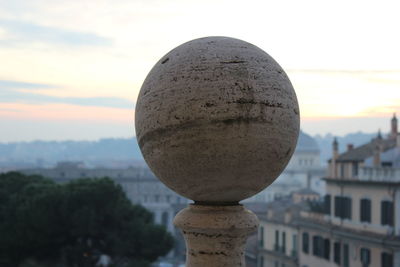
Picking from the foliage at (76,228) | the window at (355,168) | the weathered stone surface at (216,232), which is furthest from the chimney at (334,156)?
the weathered stone surface at (216,232)

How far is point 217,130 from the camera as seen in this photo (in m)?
7.12

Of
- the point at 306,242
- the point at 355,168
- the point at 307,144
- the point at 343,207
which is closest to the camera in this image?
the point at 355,168

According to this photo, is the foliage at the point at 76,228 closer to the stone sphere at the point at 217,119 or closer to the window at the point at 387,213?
the window at the point at 387,213

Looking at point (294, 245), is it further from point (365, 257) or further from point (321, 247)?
point (365, 257)

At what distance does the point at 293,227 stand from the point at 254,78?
44.4m

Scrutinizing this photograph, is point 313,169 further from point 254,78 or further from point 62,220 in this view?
point 254,78

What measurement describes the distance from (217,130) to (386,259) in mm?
32468

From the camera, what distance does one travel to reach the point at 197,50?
294 inches

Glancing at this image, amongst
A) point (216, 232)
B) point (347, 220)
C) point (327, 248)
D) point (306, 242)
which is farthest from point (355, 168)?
point (216, 232)

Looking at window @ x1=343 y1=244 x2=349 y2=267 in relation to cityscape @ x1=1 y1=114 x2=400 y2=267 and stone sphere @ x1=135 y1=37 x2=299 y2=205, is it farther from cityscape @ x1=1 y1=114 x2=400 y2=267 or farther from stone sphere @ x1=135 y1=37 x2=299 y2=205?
stone sphere @ x1=135 y1=37 x2=299 y2=205

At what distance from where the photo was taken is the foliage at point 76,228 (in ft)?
119

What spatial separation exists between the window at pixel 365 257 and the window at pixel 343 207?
8.13 feet

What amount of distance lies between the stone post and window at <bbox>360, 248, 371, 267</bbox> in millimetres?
32875

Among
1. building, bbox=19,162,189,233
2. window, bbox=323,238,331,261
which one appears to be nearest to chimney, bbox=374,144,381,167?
window, bbox=323,238,331,261
